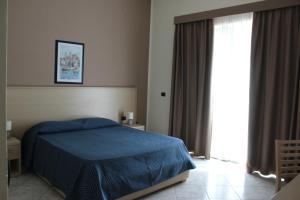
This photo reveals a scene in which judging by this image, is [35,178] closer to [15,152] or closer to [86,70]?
[15,152]

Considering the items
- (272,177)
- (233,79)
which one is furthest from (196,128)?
(272,177)

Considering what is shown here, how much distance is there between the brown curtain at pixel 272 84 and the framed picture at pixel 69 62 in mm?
2730

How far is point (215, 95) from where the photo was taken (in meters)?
4.59

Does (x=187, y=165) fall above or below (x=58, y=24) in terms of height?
below

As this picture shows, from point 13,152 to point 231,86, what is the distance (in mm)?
3352

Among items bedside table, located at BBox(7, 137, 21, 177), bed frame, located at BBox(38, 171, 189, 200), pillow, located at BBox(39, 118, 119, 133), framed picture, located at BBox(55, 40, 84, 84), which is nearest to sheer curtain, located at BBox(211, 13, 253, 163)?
bed frame, located at BBox(38, 171, 189, 200)

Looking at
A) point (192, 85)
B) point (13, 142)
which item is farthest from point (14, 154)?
point (192, 85)

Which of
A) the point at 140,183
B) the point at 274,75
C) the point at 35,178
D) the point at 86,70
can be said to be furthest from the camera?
the point at 86,70

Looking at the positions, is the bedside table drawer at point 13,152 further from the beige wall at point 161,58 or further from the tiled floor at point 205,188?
the beige wall at point 161,58

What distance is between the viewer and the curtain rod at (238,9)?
368 centimetres

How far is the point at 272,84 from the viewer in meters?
3.80

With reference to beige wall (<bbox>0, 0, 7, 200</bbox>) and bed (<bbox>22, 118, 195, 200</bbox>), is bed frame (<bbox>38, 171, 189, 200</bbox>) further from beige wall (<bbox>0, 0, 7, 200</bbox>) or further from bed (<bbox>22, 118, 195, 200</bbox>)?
beige wall (<bbox>0, 0, 7, 200</bbox>)

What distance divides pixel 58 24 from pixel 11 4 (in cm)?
69

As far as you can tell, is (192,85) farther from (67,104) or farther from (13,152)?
(13,152)
